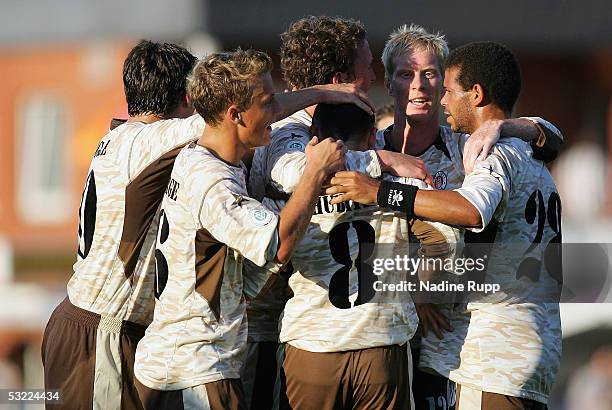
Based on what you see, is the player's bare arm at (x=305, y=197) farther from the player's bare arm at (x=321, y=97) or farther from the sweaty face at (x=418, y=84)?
the sweaty face at (x=418, y=84)

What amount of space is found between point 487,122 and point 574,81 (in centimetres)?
1838

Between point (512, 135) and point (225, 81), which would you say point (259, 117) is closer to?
point (225, 81)

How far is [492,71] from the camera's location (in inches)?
192

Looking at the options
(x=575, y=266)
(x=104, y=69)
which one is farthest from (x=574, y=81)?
(x=575, y=266)

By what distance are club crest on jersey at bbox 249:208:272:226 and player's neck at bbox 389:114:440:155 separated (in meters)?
1.38

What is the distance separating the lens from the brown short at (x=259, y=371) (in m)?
5.14

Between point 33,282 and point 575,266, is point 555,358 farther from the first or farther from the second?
point 33,282

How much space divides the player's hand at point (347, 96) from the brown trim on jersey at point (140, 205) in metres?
0.83

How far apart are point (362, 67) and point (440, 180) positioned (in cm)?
71

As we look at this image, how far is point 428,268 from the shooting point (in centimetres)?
473

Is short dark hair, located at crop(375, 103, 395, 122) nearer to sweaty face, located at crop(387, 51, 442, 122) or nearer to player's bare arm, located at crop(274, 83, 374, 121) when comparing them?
sweaty face, located at crop(387, 51, 442, 122)

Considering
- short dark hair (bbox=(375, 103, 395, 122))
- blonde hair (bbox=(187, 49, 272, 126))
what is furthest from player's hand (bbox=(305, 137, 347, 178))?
short dark hair (bbox=(375, 103, 395, 122))

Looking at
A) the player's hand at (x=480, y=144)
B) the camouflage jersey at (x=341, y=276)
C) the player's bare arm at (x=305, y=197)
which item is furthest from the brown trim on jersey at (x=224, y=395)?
the player's hand at (x=480, y=144)

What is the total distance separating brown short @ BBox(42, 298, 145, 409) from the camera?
5316 millimetres
